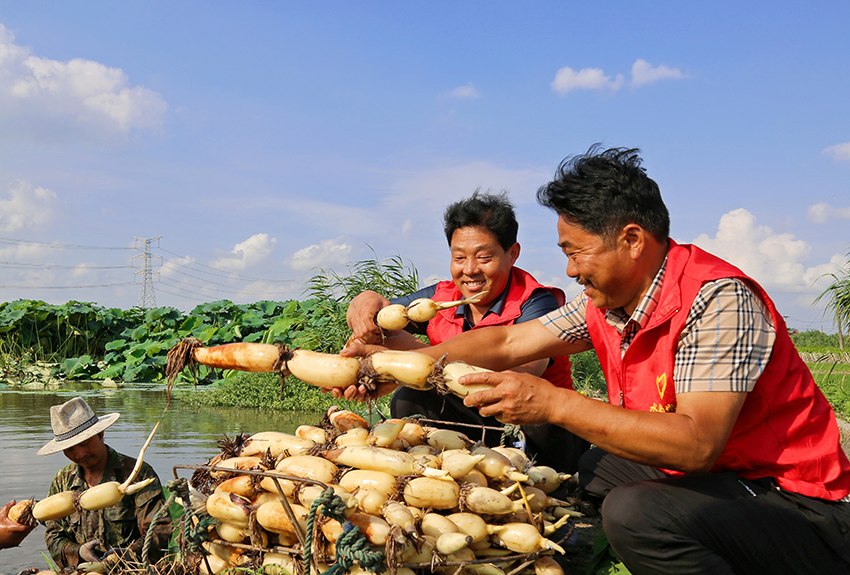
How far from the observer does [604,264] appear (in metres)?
2.50

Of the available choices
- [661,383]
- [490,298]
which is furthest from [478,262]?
[661,383]

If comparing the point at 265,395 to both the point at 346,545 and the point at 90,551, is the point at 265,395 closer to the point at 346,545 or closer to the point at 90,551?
the point at 90,551

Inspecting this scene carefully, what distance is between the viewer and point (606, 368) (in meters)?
3.02

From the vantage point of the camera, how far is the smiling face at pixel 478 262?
154 inches

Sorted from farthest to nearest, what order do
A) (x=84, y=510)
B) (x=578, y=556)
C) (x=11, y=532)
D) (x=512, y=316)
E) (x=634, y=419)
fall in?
(x=512, y=316) < (x=84, y=510) < (x=11, y=532) < (x=578, y=556) < (x=634, y=419)

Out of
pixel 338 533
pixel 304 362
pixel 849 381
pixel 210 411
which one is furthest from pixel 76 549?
pixel 849 381

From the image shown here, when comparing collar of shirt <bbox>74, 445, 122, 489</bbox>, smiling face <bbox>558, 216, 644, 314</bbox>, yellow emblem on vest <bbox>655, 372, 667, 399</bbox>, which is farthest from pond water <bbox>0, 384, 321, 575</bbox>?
yellow emblem on vest <bbox>655, 372, 667, 399</bbox>

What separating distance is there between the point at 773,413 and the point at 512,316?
1712 mm

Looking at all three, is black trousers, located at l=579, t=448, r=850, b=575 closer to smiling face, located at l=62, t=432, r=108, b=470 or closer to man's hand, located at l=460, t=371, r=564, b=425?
man's hand, located at l=460, t=371, r=564, b=425

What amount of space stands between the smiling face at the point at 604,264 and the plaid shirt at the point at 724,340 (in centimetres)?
27

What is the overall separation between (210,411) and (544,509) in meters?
8.12

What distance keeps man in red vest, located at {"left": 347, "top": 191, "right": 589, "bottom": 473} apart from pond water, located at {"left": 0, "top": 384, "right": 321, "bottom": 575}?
192 cm

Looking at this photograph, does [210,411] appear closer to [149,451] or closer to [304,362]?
[149,451]

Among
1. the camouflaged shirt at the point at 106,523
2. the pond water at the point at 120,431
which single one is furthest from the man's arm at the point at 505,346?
the pond water at the point at 120,431
